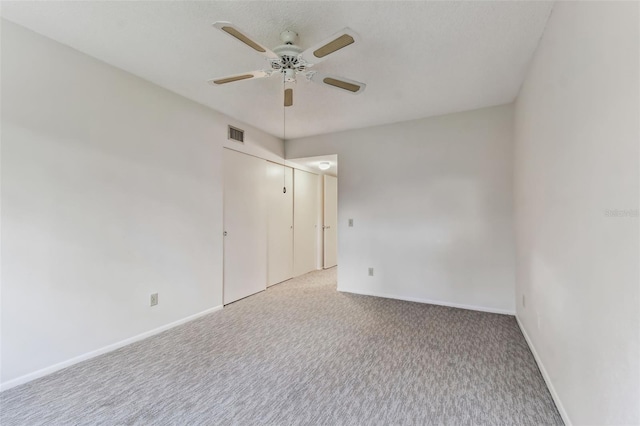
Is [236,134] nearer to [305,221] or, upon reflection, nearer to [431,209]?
[305,221]

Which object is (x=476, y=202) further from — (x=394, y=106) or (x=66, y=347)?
(x=66, y=347)

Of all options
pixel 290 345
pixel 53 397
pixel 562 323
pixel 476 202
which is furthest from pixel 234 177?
pixel 562 323

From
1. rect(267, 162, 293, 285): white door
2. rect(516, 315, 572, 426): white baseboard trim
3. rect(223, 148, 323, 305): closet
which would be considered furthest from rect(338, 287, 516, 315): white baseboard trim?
rect(223, 148, 323, 305): closet

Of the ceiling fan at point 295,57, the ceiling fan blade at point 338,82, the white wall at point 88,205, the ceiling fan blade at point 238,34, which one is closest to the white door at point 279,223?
the white wall at point 88,205

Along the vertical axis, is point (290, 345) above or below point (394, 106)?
below

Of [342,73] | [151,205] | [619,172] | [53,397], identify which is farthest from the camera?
[151,205]

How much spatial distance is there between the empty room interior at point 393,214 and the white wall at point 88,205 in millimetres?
16

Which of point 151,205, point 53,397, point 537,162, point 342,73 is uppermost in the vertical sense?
point 342,73

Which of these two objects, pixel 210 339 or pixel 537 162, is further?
pixel 210 339

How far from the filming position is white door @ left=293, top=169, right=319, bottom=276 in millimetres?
5297

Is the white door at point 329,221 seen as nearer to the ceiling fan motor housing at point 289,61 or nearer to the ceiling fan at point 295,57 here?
the ceiling fan at point 295,57

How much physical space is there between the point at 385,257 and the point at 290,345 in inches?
77.7

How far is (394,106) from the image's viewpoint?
3432 millimetres

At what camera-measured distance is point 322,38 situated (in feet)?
6.84
